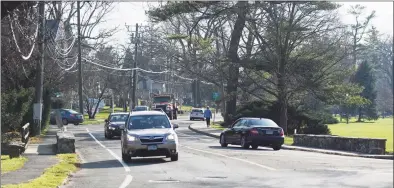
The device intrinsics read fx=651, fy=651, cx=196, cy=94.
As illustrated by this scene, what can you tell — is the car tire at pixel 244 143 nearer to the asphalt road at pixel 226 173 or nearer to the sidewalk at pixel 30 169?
the asphalt road at pixel 226 173

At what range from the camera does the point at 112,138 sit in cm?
3706

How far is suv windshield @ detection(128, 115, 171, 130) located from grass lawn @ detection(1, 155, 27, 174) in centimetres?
369

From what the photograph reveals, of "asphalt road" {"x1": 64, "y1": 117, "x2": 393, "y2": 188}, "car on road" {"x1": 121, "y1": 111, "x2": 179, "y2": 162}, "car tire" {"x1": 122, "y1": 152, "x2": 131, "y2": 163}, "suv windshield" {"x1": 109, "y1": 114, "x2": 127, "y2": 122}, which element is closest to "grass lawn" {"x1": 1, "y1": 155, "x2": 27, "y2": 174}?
"asphalt road" {"x1": 64, "y1": 117, "x2": 393, "y2": 188}

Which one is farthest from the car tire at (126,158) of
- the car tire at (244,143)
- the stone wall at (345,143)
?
the stone wall at (345,143)

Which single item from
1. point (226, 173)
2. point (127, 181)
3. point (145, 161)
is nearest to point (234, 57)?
point (145, 161)

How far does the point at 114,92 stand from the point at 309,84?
51812mm

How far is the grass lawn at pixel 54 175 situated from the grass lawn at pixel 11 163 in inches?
40.7

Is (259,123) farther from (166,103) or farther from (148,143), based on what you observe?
(166,103)

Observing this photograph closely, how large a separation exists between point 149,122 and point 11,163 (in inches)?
187

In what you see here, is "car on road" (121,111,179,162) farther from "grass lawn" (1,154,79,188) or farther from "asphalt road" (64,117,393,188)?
"grass lawn" (1,154,79,188)

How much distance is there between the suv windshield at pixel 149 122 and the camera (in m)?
21.6

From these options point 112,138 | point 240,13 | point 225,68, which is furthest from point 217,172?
point 225,68

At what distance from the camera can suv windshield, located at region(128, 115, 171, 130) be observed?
71.0 feet

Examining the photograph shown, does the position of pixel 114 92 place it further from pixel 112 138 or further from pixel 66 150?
pixel 66 150
